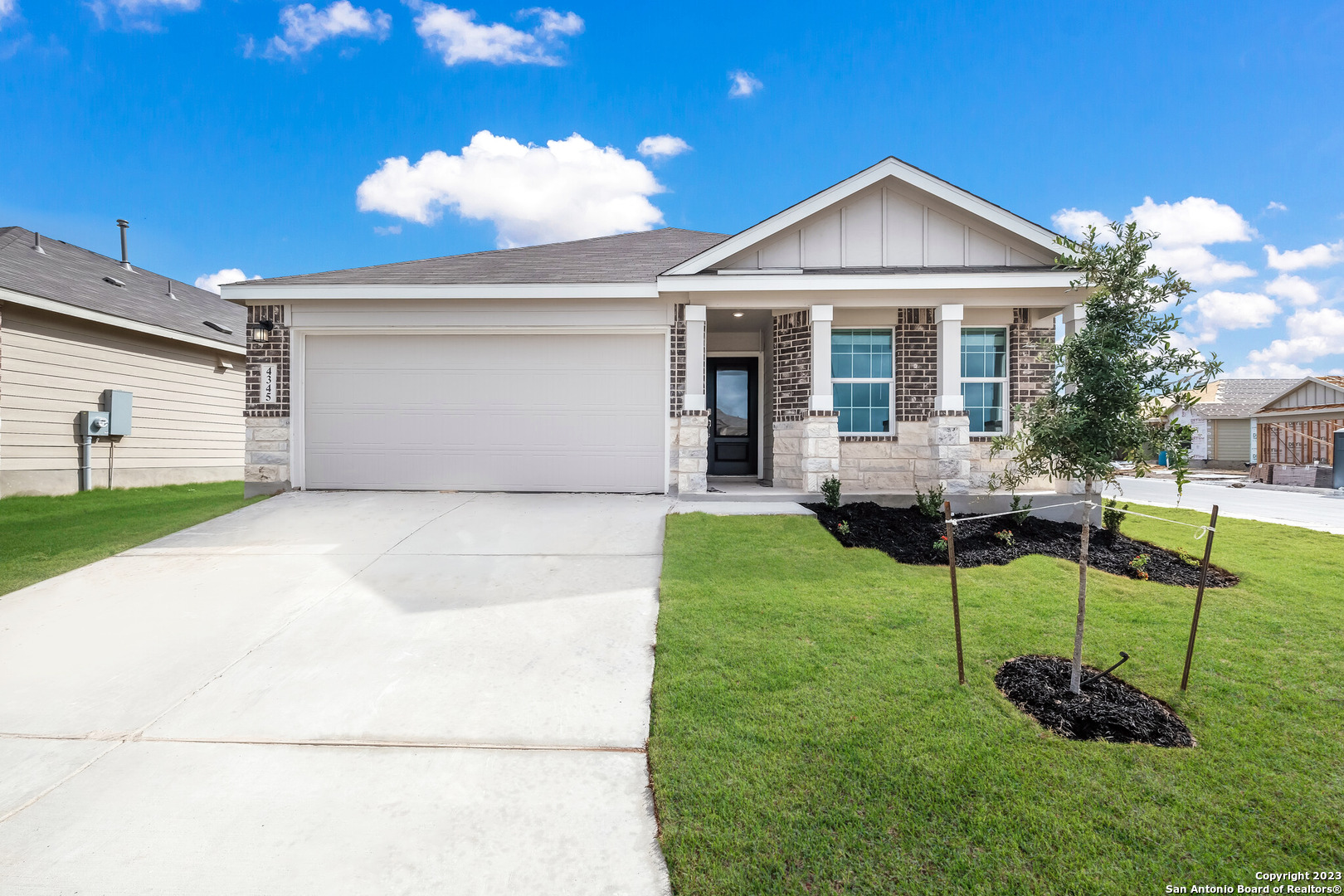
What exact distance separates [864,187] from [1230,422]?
3049cm

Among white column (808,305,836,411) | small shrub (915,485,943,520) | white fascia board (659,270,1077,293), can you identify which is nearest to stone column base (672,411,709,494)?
white column (808,305,836,411)

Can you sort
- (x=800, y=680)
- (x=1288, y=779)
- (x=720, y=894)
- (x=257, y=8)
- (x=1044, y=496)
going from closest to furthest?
1. (x=720, y=894)
2. (x=1288, y=779)
3. (x=800, y=680)
4. (x=1044, y=496)
5. (x=257, y=8)

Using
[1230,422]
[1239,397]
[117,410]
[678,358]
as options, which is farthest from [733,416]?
[1239,397]

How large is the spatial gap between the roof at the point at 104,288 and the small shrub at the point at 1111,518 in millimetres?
15731

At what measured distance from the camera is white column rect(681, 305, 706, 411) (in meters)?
8.73

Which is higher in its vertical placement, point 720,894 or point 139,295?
point 139,295

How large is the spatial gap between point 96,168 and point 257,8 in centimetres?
1125

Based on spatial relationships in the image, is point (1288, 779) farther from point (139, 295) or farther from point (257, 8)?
point (139, 295)

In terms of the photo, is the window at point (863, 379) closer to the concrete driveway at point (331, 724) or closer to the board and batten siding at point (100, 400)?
the concrete driveway at point (331, 724)

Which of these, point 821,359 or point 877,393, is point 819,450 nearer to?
point 821,359

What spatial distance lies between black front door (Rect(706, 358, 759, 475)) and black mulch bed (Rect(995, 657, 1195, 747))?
8.20 meters

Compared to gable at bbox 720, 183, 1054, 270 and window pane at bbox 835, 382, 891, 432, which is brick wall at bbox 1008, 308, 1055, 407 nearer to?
gable at bbox 720, 183, 1054, 270

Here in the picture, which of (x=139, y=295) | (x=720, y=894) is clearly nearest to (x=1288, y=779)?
(x=720, y=894)

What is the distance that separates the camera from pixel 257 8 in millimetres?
10625
